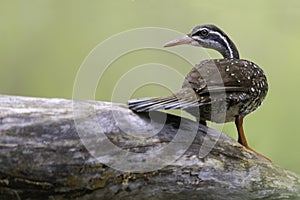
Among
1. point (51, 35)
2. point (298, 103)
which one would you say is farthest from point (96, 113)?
point (298, 103)

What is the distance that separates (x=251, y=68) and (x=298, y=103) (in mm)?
721

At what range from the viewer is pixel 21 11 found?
1.92 m

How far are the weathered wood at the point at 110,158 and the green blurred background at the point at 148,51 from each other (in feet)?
1.63

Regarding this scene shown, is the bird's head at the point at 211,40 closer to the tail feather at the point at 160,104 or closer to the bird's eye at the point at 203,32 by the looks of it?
the bird's eye at the point at 203,32

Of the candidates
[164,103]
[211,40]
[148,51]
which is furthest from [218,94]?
[148,51]

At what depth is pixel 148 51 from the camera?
1.80m

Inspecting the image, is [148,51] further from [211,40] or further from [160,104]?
[160,104]

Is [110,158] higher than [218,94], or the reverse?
[218,94]

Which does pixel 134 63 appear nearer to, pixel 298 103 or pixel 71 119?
pixel 71 119

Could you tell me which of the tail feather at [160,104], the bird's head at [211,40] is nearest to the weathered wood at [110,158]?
the tail feather at [160,104]

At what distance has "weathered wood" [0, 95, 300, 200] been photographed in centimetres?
110

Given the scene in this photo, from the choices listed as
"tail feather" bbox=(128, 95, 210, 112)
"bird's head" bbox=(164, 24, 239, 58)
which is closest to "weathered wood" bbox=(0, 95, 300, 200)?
"tail feather" bbox=(128, 95, 210, 112)

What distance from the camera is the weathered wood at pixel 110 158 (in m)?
1.10

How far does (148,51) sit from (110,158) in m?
0.75
